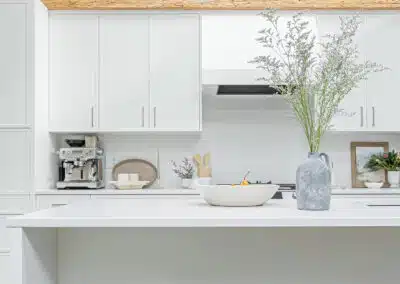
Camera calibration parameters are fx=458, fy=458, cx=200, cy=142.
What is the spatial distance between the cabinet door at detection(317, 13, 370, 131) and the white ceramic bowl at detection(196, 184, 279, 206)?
7.32ft

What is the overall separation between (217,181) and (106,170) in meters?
1.02

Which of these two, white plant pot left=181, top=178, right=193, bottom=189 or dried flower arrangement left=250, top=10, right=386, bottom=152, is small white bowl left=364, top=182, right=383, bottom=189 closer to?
white plant pot left=181, top=178, right=193, bottom=189

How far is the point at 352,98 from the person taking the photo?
153 inches

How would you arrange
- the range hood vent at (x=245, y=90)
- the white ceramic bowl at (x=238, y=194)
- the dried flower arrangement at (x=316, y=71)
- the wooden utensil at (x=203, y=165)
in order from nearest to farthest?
1. the dried flower arrangement at (x=316, y=71)
2. the white ceramic bowl at (x=238, y=194)
3. the range hood vent at (x=245, y=90)
4. the wooden utensil at (x=203, y=165)

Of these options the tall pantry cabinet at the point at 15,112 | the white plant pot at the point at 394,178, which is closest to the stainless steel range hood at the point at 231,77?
the white plant pot at the point at 394,178

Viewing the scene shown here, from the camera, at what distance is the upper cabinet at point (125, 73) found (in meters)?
3.86

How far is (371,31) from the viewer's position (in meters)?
3.92

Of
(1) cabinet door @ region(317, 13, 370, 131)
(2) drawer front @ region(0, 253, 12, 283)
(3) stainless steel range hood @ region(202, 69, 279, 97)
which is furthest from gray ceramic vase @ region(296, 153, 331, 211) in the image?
(2) drawer front @ region(0, 253, 12, 283)

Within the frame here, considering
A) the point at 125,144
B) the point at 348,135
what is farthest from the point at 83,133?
the point at 348,135

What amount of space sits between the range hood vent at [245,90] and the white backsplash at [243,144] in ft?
0.67

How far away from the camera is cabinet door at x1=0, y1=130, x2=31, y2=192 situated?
3.55 meters

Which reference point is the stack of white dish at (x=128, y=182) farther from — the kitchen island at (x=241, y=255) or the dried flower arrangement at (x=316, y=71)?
the dried flower arrangement at (x=316, y=71)

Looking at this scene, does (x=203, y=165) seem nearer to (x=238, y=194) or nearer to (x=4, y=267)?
(x=4, y=267)

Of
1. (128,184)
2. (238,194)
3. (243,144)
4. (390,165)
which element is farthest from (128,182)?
(390,165)
